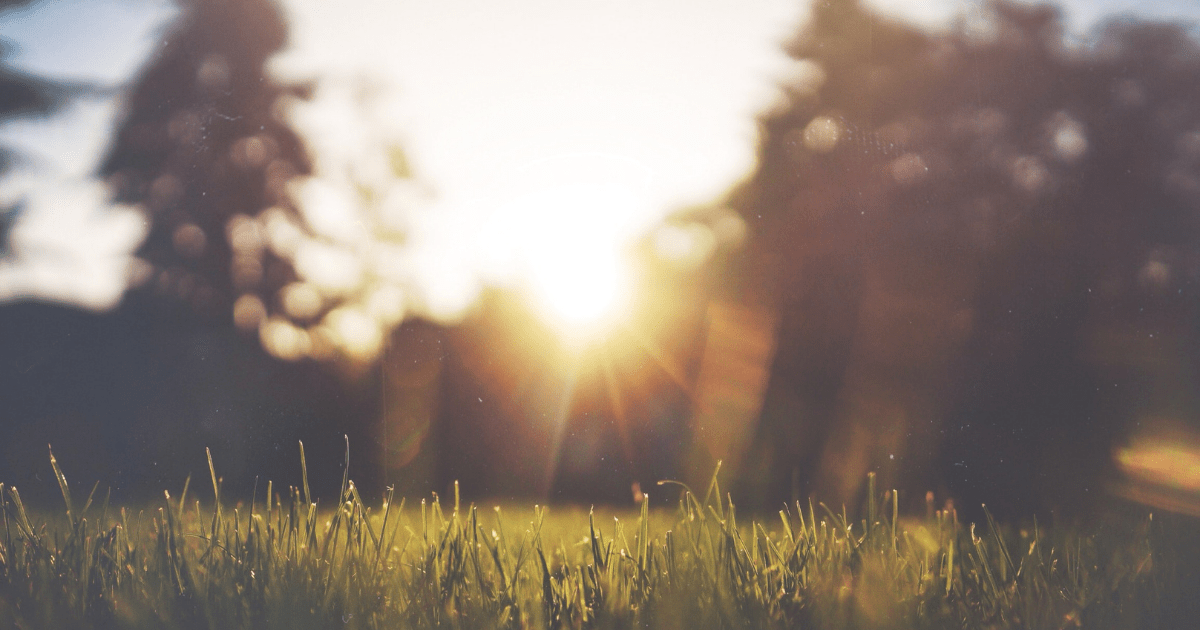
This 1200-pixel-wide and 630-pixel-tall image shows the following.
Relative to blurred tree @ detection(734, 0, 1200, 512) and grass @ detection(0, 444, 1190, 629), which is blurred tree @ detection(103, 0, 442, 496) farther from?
blurred tree @ detection(734, 0, 1200, 512)

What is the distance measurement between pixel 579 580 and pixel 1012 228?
2673 mm

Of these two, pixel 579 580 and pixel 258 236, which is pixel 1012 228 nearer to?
pixel 579 580

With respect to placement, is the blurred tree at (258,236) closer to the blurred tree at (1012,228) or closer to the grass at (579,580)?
the grass at (579,580)

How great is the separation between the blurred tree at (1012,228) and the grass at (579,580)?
4.61 feet

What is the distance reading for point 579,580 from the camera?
4.65 ft

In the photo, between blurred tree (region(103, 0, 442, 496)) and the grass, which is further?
blurred tree (region(103, 0, 442, 496))

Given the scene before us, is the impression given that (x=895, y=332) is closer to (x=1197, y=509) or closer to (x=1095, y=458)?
(x=1095, y=458)

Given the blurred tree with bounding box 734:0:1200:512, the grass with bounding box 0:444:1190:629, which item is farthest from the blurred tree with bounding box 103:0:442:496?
the blurred tree with bounding box 734:0:1200:512

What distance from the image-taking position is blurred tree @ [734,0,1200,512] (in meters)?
2.63

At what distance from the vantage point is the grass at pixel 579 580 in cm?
130

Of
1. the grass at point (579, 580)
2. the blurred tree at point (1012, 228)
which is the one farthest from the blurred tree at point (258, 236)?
the blurred tree at point (1012, 228)

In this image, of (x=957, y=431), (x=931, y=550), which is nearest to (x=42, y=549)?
(x=931, y=550)

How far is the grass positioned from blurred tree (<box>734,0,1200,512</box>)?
1.41 m

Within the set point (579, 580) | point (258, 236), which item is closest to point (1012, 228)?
point (579, 580)
